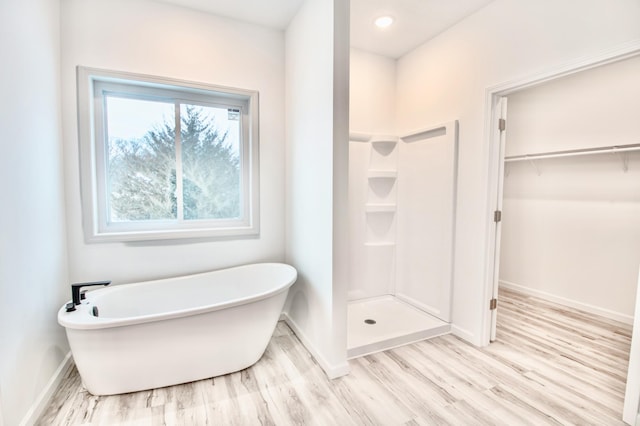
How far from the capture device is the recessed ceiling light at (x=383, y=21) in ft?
8.01

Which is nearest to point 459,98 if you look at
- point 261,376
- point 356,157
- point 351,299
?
point 356,157

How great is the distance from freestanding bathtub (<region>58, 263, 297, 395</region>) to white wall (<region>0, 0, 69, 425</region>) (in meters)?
0.20

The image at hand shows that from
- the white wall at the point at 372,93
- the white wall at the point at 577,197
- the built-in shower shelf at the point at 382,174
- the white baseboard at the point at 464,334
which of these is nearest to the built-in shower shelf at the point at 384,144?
the white wall at the point at 372,93

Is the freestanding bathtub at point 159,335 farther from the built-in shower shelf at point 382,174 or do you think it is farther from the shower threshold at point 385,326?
the built-in shower shelf at point 382,174

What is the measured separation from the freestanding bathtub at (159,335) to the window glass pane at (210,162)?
0.75m

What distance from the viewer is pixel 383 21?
8.14 ft

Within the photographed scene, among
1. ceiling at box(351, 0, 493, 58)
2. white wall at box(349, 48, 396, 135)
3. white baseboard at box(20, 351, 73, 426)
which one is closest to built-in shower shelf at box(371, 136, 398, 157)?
white wall at box(349, 48, 396, 135)

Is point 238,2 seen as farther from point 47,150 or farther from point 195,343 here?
point 195,343

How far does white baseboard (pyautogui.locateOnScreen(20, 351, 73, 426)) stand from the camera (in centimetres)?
150

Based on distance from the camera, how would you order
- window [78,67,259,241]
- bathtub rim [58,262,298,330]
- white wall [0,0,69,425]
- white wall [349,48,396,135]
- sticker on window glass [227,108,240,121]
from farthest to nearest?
1. white wall [349,48,396,135]
2. sticker on window glass [227,108,240,121]
3. window [78,67,259,241]
4. bathtub rim [58,262,298,330]
5. white wall [0,0,69,425]

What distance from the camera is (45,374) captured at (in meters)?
1.72

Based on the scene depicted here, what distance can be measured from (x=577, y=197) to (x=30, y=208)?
468cm

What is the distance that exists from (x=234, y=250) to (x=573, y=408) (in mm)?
2570

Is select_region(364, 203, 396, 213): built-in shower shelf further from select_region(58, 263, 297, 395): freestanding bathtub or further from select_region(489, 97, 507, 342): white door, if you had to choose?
select_region(58, 263, 297, 395): freestanding bathtub
